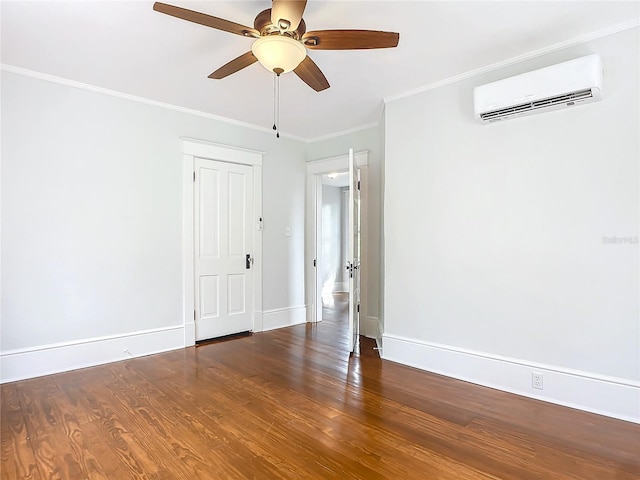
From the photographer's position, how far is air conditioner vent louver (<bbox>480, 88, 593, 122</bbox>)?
8.13 ft

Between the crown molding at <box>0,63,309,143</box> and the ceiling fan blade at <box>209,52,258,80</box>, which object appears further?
the crown molding at <box>0,63,309,143</box>

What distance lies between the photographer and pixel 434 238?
11.1 feet

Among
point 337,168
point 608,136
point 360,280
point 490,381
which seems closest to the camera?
point 608,136

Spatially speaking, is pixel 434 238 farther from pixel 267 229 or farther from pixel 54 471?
pixel 54 471

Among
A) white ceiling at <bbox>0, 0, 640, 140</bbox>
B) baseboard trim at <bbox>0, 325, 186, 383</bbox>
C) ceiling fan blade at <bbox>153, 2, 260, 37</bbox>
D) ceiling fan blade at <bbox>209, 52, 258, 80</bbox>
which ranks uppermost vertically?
white ceiling at <bbox>0, 0, 640, 140</bbox>

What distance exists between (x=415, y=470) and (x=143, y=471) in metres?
1.44

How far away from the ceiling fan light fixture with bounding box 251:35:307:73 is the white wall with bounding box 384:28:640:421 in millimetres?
1761

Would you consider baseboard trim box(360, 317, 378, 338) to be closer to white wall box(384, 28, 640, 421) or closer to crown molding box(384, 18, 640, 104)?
white wall box(384, 28, 640, 421)

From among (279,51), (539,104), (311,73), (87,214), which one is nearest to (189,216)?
(87,214)

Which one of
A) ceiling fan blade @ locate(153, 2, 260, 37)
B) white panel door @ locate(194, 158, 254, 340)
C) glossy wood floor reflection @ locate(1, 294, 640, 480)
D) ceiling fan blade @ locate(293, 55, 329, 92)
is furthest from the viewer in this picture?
white panel door @ locate(194, 158, 254, 340)

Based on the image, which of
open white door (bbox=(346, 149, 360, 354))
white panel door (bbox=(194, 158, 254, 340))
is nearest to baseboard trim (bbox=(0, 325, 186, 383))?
white panel door (bbox=(194, 158, 254, 340))

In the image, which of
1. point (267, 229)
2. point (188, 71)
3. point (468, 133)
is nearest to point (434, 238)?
point (468, 133)

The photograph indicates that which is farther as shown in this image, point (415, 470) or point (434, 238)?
point (434, 238)

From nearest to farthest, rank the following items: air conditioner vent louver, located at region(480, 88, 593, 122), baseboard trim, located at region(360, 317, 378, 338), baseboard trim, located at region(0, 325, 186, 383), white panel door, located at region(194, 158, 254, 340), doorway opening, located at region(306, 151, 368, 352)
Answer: air conditioner vent louver, located at region(480, 88, 593, 122)
baseboard trim, located at region(0, 325, 186, 383)
doorway opening, located at region(306, 151, 368, 352)
white panel door, located at region(194, 158, 254, 340)
baseboard trim, located at region(360, 317, 378, 338)
